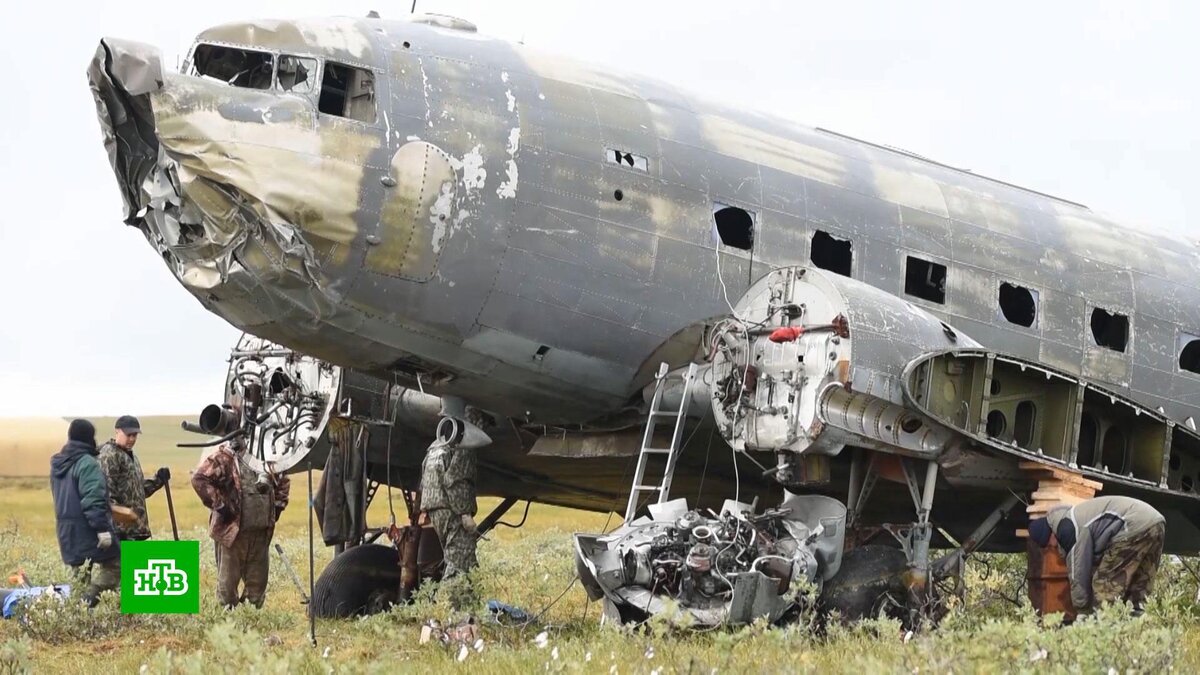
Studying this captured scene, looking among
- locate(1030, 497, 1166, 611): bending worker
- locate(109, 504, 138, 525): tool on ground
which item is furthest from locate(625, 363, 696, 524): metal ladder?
locate(109, 504, 138, 525): tool on ground

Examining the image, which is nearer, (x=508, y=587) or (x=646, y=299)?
(x=646, y=299)

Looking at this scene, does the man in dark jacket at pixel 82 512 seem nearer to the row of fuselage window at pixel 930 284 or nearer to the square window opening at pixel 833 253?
the row of fuselage window at pixel 930 284

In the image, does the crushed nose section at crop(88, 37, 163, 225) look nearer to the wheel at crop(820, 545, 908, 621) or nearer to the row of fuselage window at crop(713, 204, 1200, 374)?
the row of fuselage window at crop(713, 204, 1200, 374)

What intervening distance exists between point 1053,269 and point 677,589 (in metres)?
6.00

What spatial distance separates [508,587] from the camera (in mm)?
18297

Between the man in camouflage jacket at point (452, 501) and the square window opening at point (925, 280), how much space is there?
4.33 meters

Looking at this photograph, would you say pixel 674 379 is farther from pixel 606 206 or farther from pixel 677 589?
pixel 677 589

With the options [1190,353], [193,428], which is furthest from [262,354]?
[1190,353]

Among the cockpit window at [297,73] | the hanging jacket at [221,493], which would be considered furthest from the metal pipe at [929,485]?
the hanging jacket at [221,493]

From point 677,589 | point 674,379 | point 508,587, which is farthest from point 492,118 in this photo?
point 508,587

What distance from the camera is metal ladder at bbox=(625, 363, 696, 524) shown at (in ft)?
40.4

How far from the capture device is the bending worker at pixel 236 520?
47.0 feet

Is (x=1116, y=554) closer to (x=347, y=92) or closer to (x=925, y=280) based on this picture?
(x=925, y=280)

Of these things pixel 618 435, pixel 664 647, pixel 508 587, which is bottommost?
pixel 508 587
